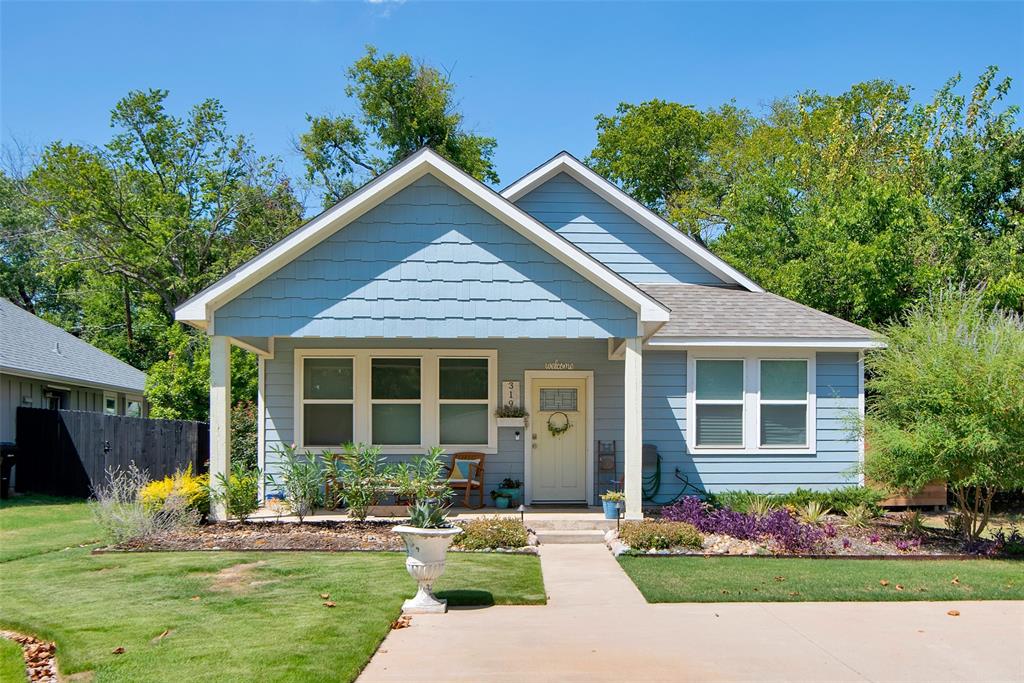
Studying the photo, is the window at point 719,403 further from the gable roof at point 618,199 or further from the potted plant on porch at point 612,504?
the gable roof at point 618,199

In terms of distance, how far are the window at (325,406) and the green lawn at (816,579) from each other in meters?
5.93

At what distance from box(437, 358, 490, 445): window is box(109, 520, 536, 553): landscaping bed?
2999mm

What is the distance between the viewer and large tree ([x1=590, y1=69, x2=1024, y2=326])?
1844cm

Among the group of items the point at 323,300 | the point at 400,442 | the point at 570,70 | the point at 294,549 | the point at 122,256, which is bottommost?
the point at 294,549

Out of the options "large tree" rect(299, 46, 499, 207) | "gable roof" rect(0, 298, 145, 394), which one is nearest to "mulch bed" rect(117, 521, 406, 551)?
"gable roof" rect(0, 298, 145, 394)

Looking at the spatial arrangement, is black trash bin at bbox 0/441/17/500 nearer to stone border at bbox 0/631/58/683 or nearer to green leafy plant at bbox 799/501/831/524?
stone border at bbox 0/631/58/683

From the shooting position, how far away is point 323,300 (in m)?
12.0

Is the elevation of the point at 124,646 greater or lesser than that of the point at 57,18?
lesser

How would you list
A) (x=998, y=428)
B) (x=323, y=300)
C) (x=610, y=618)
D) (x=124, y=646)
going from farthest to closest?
(x=323, y=300) → (x=998, y=428) → (x=610, y=618) → (x=124, y=646)

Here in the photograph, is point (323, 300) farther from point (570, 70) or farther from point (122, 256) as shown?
point (122, 256)

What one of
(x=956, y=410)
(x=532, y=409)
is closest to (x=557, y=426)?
(x=532, y=409)

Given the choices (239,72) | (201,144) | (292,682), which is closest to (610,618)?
(292,682)

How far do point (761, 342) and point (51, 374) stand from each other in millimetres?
15986

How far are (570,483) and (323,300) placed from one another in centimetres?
560
